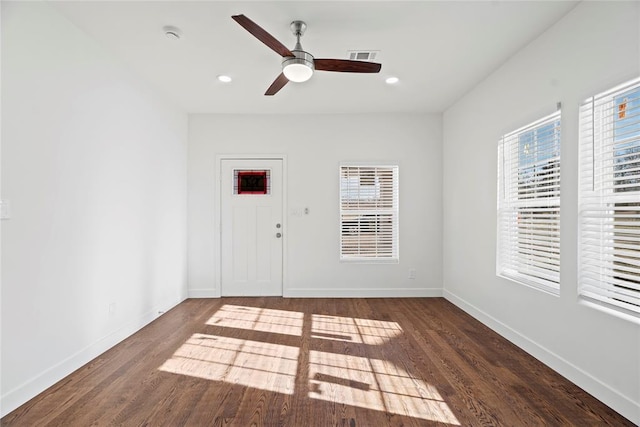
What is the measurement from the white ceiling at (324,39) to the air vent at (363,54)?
0.05 metres

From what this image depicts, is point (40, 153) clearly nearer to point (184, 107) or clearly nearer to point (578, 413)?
point (184, 107)

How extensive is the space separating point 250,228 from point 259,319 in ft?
4.73

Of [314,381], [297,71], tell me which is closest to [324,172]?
[297,71]

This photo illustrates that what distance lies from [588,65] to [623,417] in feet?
7.29

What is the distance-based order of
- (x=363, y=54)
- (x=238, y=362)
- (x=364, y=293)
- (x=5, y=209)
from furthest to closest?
(x=364, y=293), (x=363, y=54), (x=238, y=362), (x=5, y=209)

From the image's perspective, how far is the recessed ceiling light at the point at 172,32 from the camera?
2.54m

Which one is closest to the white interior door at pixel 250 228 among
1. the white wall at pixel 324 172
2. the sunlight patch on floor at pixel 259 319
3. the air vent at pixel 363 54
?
the white wall at pixel 324 172

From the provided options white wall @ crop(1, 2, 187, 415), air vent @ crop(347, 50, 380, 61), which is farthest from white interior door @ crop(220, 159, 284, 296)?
air vent @ crop(347, 50, 380, 61)

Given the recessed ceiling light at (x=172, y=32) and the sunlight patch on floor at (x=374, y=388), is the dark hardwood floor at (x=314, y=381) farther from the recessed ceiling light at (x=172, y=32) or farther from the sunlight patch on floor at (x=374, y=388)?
the recessed ceiling light at (x=172, y=32)

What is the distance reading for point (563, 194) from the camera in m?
2.44

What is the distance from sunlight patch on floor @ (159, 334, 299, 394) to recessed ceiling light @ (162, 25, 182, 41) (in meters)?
2.64

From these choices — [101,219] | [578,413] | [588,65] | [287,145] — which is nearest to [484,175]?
[588,65]

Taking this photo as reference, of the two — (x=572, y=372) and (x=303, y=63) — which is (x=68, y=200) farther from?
(x=572, y=372)

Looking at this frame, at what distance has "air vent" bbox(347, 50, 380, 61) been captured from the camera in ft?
9.48
